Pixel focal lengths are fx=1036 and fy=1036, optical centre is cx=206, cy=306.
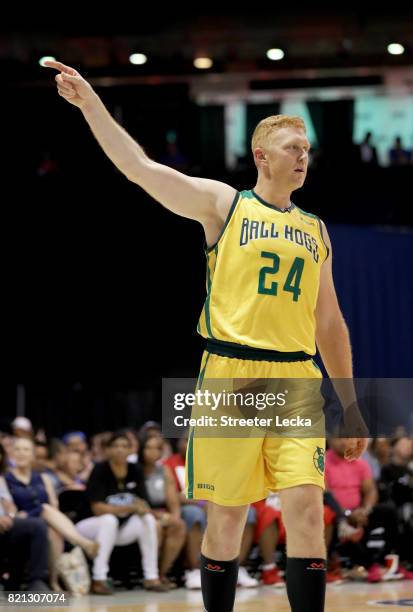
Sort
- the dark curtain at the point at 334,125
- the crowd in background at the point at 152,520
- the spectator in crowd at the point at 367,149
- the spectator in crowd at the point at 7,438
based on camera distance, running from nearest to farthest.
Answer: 1. the crowd in background at the point at 152,520
2. the spectator in crowd at the point at 7,438
3. the spectator in crowd at the point at 367,149
4. the dark curtain at the point at 334,125

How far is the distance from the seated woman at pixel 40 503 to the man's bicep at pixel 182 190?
4.60 meters

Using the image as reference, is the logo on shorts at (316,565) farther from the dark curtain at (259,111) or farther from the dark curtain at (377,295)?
the dark curtain at (259,111)

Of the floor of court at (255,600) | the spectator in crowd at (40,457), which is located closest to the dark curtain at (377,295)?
the spectator in crowd at (40,457)

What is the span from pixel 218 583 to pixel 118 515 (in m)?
4.58

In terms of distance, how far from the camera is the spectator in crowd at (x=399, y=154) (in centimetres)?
1695

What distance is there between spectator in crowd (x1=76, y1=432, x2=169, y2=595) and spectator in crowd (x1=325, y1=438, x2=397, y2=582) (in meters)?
1.92

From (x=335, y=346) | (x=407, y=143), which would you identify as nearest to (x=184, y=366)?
(x=407, y=143)

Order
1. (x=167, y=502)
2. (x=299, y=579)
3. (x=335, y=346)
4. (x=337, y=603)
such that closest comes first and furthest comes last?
(x=299, y=579) < (x=335, y=346) < (x=337, y=603) < (x=167, y=502)

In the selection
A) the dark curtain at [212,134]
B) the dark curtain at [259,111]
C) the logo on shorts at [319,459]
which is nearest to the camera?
the logo on shorts at [319,459]

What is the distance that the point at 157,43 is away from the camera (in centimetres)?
1966

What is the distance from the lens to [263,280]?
385cm

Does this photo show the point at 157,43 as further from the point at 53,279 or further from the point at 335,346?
the point at 335,346

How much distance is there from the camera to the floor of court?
705 cm

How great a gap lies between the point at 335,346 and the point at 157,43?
1638cm
